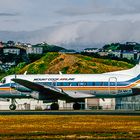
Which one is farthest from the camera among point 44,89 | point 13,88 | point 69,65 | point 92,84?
point 69,65

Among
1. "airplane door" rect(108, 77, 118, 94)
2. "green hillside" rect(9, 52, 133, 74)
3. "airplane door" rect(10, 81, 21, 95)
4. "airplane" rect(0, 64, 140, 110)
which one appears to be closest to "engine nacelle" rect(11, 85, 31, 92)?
"airplane" rect(0, 64, 140, 110)

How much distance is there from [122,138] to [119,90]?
144 feet

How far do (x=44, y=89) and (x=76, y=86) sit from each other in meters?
3.99

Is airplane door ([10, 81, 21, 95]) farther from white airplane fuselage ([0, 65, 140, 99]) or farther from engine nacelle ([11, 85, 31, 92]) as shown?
engine nacelle ([11, 85, 31, 92])

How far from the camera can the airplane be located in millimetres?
81438

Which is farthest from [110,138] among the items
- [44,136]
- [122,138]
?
[44,136]

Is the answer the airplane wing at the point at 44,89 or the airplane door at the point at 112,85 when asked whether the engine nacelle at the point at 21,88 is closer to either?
the airplane wing at the point at 44,89

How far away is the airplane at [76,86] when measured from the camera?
8144cm

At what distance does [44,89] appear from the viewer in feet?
269

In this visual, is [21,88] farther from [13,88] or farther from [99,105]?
[99,105]

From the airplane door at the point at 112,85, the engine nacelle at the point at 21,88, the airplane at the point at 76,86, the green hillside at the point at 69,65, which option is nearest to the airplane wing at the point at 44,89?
the airplane at the point at 76,86

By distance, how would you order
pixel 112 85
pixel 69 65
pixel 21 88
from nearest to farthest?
pixel 112 85
pixel 21 88
pixel 69 65

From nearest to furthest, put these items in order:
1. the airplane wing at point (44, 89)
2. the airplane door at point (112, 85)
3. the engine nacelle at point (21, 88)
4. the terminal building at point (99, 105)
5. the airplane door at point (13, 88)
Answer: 1. the airplane wing at point (44, 89)
2. the airplane door at point (112, 85)
3. the engine nacelle at point (21, 88)
4. the airplane door at point (13, 88)
5. the terminal building at point (99, 105)

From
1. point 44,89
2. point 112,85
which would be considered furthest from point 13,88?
point 112,85
